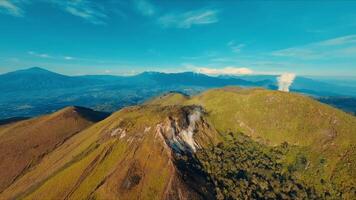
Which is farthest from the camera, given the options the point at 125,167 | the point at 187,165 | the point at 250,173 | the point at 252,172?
the point at 252,172

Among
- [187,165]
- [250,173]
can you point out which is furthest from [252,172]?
[187,165]

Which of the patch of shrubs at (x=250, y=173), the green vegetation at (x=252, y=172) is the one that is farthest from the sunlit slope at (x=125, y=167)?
the green vegetation at (x=252, y=172)

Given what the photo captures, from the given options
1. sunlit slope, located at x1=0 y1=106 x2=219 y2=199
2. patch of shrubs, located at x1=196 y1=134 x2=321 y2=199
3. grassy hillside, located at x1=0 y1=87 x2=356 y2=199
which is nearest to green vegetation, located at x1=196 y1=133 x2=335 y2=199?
patch of shrubs, located at x1=196 y1=134 x2=321 y2=199

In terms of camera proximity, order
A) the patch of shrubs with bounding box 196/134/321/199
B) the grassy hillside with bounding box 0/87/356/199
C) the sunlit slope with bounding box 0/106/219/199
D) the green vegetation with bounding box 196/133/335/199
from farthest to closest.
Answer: the green vegetation with bounding box 196/133/335/199
the patch of shrubs with bounding box 196/134/321/199
the grassy hillside with bounding box 0/87/356/199
the sunlit slope with bounding box 0/106/219/199

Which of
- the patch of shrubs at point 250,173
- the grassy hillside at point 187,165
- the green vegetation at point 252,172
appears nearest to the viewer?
the grassy hillside at point 187,165

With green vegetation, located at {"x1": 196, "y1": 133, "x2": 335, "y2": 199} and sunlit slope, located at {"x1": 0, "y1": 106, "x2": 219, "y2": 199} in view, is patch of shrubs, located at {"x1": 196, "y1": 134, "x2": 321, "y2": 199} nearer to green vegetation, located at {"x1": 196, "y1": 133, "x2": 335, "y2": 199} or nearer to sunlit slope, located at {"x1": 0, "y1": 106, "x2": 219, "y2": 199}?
green vegetation, located at {"x1": 196, "y1": 133, "x2": 335, "y2": 199}

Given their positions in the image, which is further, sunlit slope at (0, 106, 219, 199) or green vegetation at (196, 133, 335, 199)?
green vegetation at (196, 133, 335, 199)

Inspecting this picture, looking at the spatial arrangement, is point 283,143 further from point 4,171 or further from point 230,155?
point 4,171

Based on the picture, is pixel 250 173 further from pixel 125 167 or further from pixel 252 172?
pixel 125 167

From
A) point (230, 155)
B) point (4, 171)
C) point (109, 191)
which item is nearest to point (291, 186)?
point (230, 155)

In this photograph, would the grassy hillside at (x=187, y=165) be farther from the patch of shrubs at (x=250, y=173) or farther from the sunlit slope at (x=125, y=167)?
the patch of shrubs at (x=250, y=173)
